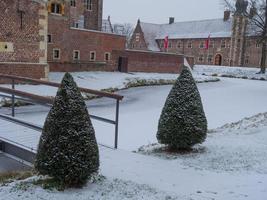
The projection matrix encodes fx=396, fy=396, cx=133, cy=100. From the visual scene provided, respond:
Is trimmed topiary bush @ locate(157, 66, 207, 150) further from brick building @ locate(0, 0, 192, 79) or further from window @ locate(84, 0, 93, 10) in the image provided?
window @ locate(84, 0, 93, 10)

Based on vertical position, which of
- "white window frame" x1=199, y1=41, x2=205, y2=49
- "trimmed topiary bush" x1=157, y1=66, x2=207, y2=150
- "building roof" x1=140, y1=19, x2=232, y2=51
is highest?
"building roof" x1=140, y1=19, x2=232, y2=51

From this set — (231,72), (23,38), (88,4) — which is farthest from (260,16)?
(23,38)

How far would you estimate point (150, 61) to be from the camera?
3688 centimetres

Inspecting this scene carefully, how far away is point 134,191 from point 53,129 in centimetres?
136

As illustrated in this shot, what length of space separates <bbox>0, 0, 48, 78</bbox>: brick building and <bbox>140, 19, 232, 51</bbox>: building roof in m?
50.0

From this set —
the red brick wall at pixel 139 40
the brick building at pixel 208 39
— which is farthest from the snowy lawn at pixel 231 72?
the red brick wall at pixel 139 40

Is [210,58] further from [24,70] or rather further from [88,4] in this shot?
[24,70]

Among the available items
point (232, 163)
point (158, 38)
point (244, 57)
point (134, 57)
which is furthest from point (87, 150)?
point (158, 38)

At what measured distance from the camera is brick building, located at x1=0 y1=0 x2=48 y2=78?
65.7 feet

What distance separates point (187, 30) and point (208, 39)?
603 centimetres

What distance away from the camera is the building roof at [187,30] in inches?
2707

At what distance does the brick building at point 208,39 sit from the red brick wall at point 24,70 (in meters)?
43.2

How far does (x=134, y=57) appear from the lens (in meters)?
35.5

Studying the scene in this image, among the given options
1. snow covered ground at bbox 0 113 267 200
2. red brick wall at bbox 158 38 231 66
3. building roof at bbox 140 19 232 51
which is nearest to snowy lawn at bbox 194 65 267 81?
red brick wall at bbox 158 38 231 66
